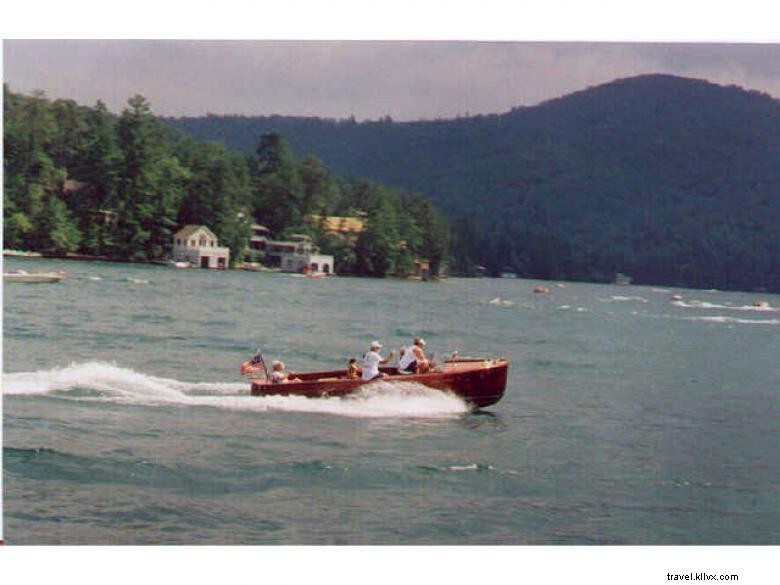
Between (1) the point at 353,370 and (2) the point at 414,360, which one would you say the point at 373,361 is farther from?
(2) the point at 414,360

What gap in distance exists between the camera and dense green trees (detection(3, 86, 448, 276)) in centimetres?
721

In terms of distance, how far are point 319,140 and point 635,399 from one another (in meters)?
2.93

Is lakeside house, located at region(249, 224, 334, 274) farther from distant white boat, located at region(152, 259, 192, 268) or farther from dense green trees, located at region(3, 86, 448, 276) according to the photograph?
distant white boat, located at region(152, 259, 192, 268)

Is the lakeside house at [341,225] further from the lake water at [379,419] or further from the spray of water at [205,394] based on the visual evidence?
the spray of water at [205,394]

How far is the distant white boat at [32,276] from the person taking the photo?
686 centimetres

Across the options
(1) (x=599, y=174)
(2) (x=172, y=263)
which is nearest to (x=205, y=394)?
(2) (x=172, y=263)

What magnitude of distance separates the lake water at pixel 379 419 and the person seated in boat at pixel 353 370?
60 mm

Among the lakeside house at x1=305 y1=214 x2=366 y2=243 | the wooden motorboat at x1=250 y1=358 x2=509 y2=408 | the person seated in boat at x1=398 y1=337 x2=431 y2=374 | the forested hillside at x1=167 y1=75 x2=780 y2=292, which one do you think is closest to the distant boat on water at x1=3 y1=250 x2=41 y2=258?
the forested hillside at x1=167 y1=75 x2=780 y2=292

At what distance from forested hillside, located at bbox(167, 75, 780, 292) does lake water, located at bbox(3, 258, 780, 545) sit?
271mm

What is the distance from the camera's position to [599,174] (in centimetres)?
750

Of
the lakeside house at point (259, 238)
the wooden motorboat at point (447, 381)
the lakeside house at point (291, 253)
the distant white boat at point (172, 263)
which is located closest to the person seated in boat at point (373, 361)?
the wooden motorboat at point (447, 381)

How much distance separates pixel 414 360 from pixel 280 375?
96cm
